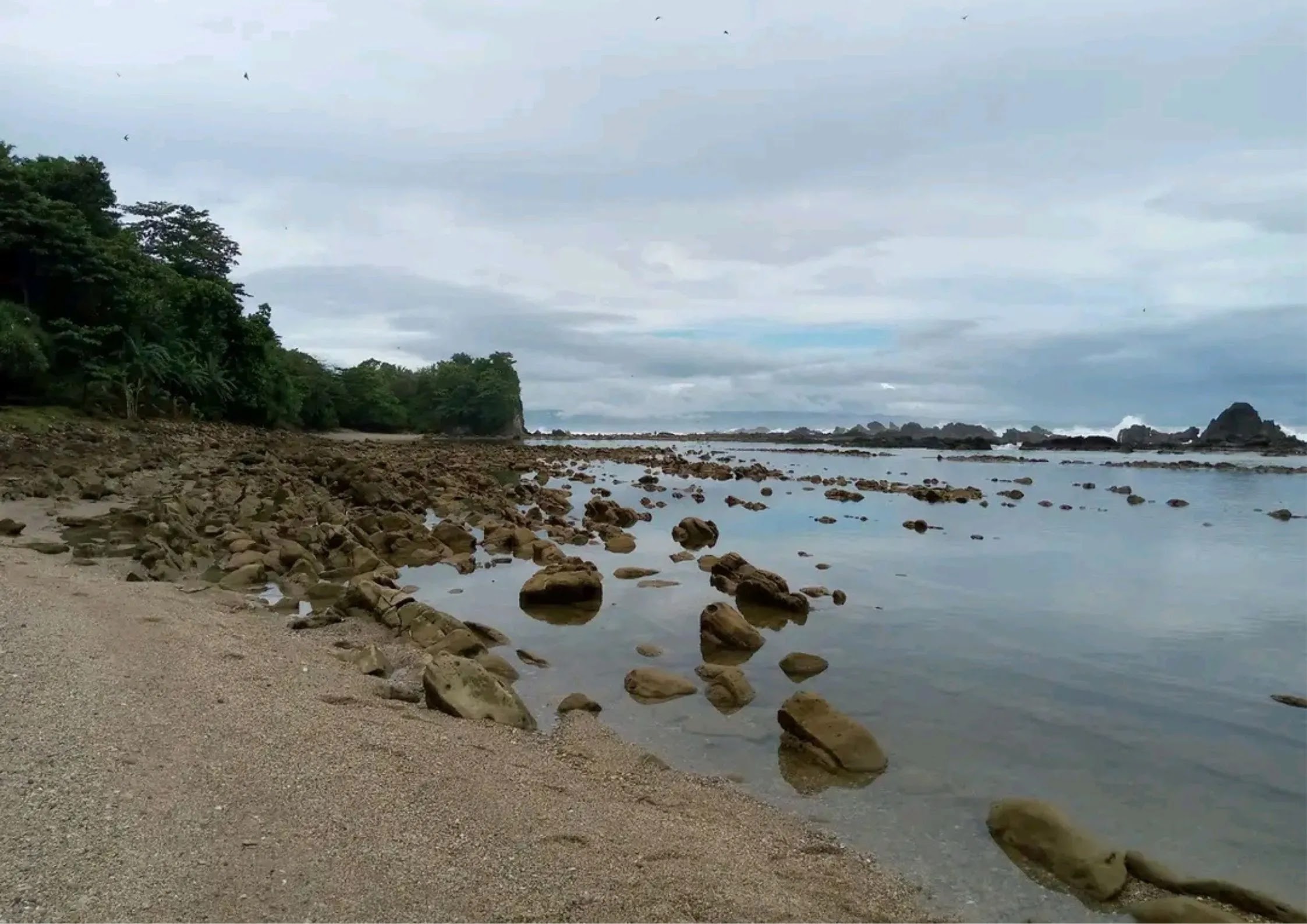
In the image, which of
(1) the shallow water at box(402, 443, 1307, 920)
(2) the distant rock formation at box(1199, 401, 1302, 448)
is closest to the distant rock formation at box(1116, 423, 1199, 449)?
(2) the distant rock formation at box(1199, 401, 1302, 448)

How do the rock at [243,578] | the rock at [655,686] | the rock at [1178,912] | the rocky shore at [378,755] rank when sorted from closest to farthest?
the rocky shore at [378,755] → the rock at [1178,912] → the rock at [655,686] → the rock at [243,578]

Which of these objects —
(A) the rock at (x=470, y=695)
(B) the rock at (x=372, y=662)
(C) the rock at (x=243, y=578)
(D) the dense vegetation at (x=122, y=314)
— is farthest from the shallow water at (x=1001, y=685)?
(D) the dense vegetation at (x=122, y=314)

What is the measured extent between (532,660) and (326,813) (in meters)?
4.92

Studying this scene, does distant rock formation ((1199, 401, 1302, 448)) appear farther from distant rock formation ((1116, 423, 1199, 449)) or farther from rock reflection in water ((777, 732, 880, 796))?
rock reflection in water ((777, 732, 880, 796))

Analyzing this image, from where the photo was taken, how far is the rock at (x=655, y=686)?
8.00m

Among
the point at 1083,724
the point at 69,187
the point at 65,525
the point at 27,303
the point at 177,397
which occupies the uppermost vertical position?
the point at 69,187

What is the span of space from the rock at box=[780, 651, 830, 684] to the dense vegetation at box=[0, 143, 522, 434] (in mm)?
27311

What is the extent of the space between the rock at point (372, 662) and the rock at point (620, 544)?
8.89m

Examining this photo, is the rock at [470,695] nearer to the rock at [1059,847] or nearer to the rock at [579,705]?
the rock at [579,705]

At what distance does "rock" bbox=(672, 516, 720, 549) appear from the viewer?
18547mm

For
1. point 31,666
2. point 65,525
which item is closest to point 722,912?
point 31,666

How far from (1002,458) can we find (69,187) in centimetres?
6784

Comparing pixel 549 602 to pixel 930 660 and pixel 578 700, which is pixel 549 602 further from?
pixel 930 660

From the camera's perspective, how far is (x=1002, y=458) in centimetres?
7088
